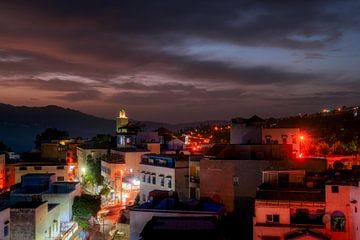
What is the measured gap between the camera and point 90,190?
54125 mm

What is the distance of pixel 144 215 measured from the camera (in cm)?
2411

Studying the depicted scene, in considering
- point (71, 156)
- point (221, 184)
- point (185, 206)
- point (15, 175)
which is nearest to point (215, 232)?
point (185, 206)

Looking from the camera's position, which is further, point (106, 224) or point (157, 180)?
point (157, 180)

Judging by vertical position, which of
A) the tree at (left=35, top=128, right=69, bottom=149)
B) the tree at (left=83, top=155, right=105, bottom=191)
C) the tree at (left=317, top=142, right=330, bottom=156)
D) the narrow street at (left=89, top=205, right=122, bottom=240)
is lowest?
the narrow street at (left=89, top=205, right=122, bottom=240)

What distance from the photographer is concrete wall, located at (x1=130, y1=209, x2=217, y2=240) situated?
77.0 ft

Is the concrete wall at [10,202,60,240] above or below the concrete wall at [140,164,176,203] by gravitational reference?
below

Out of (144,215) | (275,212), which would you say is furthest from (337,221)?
(144,215)

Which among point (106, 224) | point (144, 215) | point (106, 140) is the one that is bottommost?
point (106, 224)

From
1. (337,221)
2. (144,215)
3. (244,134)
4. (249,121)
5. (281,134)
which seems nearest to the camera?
(337,221)

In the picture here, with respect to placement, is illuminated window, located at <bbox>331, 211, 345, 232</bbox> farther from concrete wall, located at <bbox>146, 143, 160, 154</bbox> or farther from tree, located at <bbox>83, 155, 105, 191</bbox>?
tree, located at <bbox>83, 155, 105, 191</bbox>

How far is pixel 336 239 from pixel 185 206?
7.77 meters

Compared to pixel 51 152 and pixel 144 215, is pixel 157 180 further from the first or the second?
pixel 51 152

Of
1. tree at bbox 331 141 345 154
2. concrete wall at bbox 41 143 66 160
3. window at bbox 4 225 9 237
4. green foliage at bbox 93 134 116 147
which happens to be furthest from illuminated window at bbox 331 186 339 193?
concrete wall at bbox 41 143 66 160

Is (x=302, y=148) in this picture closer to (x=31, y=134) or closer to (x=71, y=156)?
(x=71, y=156)
